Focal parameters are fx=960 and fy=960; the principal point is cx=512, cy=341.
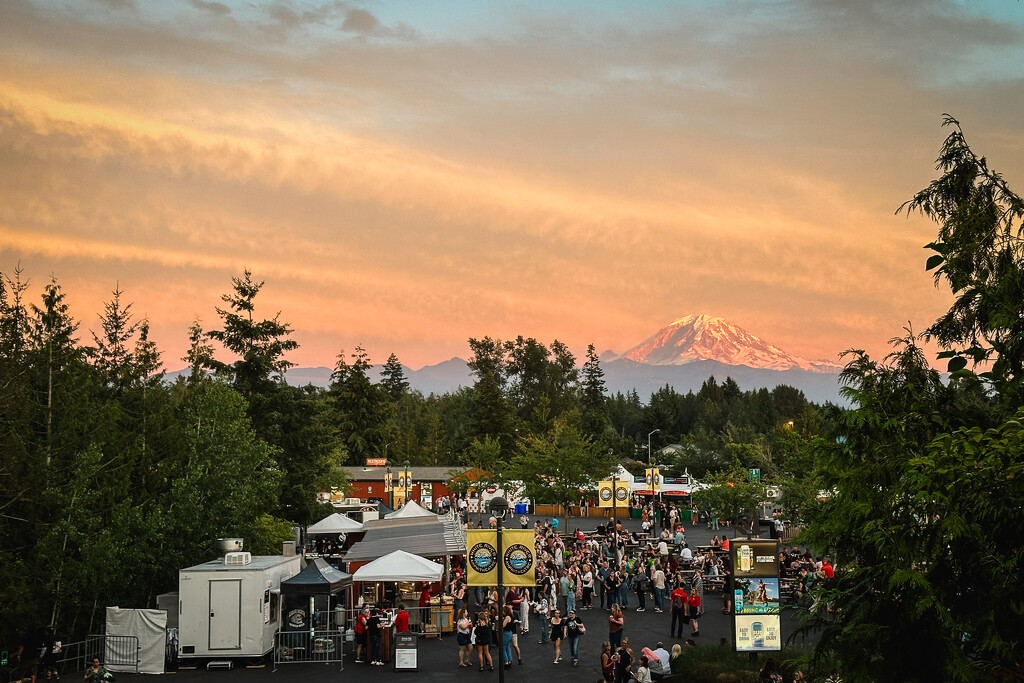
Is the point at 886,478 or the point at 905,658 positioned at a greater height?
the point at 886,478

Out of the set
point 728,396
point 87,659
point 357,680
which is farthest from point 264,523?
point 728,396

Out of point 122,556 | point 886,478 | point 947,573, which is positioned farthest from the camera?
point 122,556

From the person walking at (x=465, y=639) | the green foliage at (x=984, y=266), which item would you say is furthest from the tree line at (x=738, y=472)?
the person walking at (x=465, y=639)

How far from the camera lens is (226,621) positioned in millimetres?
23297

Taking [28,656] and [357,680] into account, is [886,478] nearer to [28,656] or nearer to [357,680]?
[357,680]

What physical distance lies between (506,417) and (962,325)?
299ft

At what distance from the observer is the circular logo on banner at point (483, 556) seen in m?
21.1

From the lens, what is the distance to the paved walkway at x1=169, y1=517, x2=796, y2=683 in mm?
22453

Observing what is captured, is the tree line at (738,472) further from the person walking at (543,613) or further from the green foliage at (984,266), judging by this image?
the person walking at (543,613)

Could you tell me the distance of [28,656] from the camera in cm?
2388

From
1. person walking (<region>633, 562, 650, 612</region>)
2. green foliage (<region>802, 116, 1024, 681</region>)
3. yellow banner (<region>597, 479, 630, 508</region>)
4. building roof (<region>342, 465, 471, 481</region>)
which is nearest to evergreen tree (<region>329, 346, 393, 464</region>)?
building roof (<region>342, 465, 471, 481</region>)

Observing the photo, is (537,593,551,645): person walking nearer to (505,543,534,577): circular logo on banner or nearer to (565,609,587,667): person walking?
(565,609,587,667): person walking

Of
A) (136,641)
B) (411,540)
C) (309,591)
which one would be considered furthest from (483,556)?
(411,540)

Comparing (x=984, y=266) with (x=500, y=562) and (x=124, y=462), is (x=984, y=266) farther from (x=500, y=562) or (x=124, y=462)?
(x=124, y=462)
